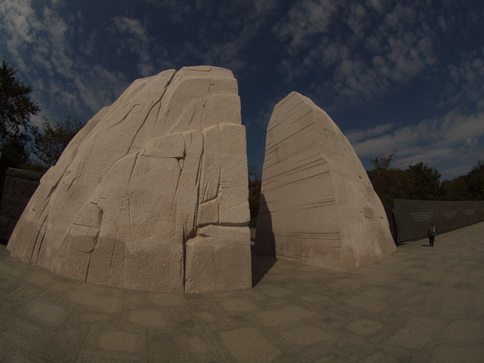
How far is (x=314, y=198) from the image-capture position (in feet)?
21.0

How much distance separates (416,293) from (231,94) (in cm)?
483

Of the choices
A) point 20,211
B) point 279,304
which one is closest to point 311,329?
point 279,304

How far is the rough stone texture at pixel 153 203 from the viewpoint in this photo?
3.66 metres

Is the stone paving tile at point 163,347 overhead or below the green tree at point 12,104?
below

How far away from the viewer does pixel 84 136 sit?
210 inches

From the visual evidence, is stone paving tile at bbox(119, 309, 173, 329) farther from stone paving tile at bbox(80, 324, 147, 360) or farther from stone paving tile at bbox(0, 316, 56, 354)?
stone paving tile at bbox(0, 316, 56, 354)

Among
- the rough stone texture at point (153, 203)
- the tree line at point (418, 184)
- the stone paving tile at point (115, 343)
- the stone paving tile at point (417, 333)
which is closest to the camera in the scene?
the stone paving tile at point (115, 343)

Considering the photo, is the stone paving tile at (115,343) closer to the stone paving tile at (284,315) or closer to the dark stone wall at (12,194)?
the stone paving tile at (284,315)

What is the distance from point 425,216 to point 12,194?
16.5 m

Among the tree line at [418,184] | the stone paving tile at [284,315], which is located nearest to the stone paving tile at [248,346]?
the stone paving tile at [284,315]

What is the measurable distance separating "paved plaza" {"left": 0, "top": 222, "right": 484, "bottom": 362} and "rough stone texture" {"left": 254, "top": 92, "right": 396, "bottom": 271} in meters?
1.91

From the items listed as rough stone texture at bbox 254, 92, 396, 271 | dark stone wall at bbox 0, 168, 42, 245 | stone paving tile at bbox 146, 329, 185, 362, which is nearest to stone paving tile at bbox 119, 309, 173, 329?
stone paving tile at bbox 146, 329, 185, 362

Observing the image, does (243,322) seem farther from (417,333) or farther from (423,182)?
(423,182)

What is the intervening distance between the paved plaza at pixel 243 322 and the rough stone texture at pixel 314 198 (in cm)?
191
